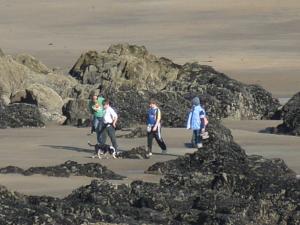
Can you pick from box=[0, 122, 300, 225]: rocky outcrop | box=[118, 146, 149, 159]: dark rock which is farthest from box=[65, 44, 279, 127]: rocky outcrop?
box=[0, 122, 300, 225]: rocky outcrop

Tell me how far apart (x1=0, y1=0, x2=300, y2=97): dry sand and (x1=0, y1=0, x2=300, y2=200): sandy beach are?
47 millimetres

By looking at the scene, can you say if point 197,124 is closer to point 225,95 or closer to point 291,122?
point 291,122

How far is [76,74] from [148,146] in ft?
48.3

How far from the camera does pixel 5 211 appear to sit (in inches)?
428

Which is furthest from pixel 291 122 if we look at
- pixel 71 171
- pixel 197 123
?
pixel 71 171

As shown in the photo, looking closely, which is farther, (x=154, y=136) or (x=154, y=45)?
(x=154, y=45)

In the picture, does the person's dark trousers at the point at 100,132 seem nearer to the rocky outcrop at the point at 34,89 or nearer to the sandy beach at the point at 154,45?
the sandy beach at the point at 154,45

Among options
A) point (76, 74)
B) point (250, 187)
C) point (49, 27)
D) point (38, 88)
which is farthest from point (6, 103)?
point (49, 27)

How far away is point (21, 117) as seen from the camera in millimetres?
26391

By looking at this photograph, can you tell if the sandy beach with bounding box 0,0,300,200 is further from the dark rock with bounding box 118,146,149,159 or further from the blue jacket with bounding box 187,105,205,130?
the blue jacket with bounding box 187,105,205,130

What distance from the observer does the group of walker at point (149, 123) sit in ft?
66.7

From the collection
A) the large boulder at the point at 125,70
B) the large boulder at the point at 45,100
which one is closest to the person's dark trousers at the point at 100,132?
the large boulder at the point at 45,100

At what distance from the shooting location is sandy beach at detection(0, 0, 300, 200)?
20.2 m

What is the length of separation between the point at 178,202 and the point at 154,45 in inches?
1553
